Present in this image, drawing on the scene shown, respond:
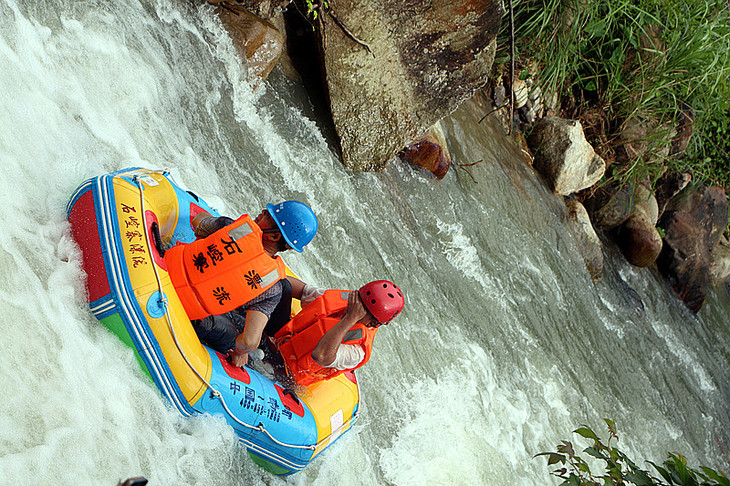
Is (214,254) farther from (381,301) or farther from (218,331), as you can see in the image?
(381,301)

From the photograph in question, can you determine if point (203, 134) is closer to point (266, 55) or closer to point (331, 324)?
point (266, 55)

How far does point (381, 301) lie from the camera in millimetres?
3119

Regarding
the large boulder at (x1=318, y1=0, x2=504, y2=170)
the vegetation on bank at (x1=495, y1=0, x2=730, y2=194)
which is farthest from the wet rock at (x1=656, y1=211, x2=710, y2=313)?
the large boulder at (x1=318, y1=0, x2=504, y2=170)

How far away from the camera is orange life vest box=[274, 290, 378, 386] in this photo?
3.46 meters

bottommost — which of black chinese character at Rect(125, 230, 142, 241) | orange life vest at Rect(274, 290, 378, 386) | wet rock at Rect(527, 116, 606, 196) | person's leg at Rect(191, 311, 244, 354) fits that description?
wet rock at Rect(527, 116, 606, 196)

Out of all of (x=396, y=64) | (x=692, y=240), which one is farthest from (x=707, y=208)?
(x=396, y=64)

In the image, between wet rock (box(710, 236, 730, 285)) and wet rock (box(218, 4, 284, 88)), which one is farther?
wet rock (box(710, 236, 730, 285))

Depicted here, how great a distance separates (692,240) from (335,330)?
7700 mm

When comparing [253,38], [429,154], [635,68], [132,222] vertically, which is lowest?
[429,154]

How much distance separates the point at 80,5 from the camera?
169 inches

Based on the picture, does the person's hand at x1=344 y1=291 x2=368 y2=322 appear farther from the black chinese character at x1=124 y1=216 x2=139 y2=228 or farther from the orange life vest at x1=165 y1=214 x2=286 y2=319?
the black chinese character at x1=124 y1=216 x2=139 y2=228

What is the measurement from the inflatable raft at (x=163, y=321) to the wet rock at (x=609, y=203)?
6.07 metres

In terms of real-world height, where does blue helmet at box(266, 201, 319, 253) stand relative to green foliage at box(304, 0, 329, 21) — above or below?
below

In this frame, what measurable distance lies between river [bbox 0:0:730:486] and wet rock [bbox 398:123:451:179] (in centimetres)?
14
